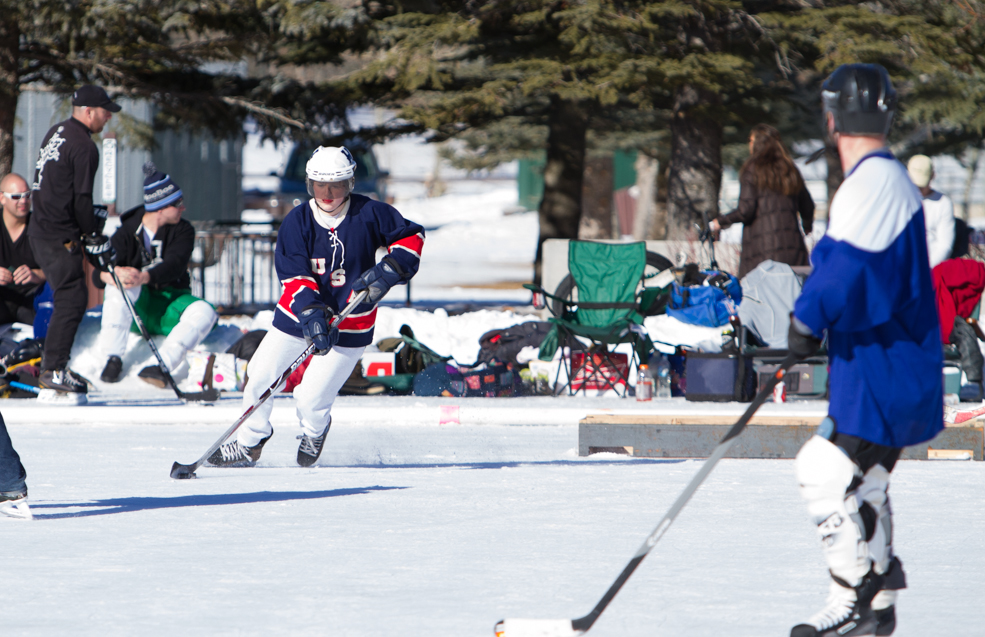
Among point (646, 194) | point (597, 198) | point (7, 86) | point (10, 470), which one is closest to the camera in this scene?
point (10, 470)

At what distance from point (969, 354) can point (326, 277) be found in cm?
524

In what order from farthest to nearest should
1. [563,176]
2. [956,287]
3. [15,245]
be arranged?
[563,176] → [15,245] → [956,287]

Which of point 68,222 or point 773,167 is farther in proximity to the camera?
point 773,167

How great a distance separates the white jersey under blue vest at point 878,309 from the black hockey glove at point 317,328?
285 centimetres

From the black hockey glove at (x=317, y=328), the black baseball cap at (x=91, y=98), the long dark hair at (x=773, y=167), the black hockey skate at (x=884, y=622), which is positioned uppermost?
the black baseball cap at (x=91, y=98)

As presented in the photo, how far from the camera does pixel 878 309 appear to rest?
10.6ft

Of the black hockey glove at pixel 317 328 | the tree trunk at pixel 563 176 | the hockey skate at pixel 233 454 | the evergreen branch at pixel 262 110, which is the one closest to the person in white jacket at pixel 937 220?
the black hockey glove at pixel 317 328

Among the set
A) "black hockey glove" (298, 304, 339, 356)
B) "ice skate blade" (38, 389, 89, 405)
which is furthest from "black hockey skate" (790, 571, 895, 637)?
"ice skate blade" (38, 389, 89, 405)

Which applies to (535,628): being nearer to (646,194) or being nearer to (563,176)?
(563,176)

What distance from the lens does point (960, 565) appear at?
4.29m

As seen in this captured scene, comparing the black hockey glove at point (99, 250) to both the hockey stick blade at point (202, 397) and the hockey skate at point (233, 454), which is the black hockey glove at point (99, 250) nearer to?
the hockey stick blade at point (202, 397)

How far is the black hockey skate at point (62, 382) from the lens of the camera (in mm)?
8320

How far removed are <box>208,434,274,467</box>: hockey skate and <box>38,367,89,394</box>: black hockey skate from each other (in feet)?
8.02

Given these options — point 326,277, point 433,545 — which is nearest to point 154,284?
point 326,277
